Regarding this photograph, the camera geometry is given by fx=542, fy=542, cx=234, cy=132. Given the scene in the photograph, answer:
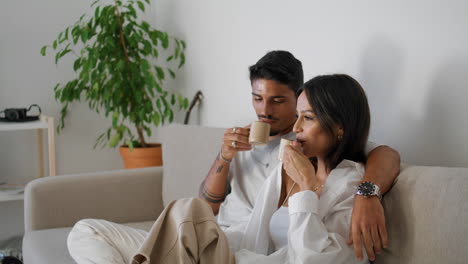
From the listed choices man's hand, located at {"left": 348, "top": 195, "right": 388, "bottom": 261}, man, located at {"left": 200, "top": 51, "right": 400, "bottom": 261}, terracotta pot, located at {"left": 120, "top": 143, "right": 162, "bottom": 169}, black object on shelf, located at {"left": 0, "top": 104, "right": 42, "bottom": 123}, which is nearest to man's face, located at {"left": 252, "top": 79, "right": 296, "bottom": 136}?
man, located at {"left": 200, "top": 51, "right": 400, "bottom": 261}

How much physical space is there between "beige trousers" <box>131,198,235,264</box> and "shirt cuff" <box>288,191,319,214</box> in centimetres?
23

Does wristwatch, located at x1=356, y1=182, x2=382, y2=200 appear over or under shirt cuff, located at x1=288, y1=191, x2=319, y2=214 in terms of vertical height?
over

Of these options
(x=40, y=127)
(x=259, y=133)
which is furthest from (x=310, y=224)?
(x=40, y=127)

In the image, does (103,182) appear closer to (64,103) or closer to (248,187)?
(248,187)

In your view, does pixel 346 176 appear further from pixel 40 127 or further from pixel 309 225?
pixel 40 127

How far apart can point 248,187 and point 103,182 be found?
76 centimetres

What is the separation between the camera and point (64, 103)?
3.62m

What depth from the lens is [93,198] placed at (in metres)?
2.37

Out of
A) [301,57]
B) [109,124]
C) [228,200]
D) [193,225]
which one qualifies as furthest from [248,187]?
[109,124]

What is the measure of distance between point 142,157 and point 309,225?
6.96 ft

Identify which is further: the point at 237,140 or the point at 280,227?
the point at 237,140

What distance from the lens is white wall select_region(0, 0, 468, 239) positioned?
1.62 meters

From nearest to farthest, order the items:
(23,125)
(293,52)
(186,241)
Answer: (186,241) → (293,52) → (23,125)

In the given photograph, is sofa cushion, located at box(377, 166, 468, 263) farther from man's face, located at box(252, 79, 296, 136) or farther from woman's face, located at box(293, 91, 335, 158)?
man's face, located at box(252, 79, 296, 136)
